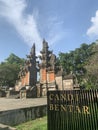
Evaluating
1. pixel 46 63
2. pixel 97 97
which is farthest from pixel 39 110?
pixel 46 63

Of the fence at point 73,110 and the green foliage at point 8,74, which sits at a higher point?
the green foliage at point 8,74

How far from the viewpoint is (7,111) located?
30.9 feet

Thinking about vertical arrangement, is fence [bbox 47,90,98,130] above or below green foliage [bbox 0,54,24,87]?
below

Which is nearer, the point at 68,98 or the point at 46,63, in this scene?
the point at 68,98

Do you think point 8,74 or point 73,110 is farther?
→ point 8,74

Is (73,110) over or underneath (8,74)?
underneath

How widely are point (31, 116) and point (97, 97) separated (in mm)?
6642

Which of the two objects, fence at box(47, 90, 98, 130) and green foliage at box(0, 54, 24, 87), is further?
green foliage at box(0, 54, 24, 87)

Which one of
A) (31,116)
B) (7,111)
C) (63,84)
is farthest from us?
(63,84)

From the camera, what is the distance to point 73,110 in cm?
540

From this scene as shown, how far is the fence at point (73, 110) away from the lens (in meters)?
5.11

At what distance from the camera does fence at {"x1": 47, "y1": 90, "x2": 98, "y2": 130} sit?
16.8ft

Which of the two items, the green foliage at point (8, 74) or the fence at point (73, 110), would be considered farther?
the green foliage at point (8, 74)

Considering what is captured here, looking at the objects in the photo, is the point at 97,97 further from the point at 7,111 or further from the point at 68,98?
the point at 7,111
